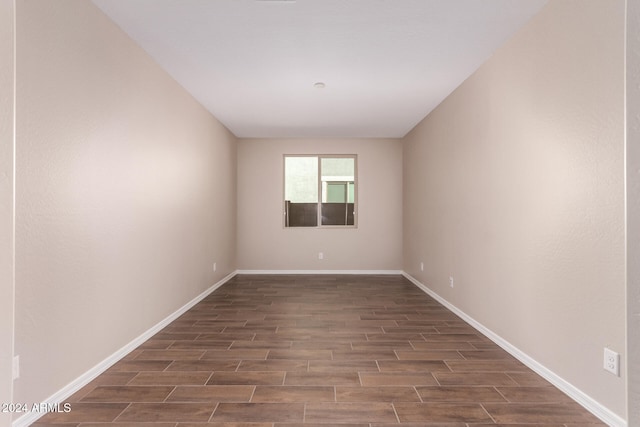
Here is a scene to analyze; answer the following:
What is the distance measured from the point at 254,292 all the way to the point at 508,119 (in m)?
3.83

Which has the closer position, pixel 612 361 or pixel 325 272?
pixel 612 361

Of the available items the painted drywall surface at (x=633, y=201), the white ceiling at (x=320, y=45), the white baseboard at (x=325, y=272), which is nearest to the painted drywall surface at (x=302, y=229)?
the white baseboard at (x=325, y=272)

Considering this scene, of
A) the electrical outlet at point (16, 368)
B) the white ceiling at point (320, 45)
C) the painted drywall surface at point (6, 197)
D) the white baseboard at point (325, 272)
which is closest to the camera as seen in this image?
the painted drywall surface at point (6, 197)

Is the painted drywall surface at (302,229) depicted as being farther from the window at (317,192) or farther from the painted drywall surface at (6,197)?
the painted drywall surface at (6,197)

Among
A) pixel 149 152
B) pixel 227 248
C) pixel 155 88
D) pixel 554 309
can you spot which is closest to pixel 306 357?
pixel 554 309

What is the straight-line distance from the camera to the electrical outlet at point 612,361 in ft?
5.95

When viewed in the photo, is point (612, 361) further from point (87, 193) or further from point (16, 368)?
point (87, 193)

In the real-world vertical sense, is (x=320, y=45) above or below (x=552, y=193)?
above

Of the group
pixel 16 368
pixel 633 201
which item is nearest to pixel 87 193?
pixel 16 368

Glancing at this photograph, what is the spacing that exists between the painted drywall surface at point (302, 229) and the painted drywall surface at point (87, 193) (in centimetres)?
290

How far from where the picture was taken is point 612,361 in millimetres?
1843

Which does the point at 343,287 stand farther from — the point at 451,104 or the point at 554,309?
the point at 554,309

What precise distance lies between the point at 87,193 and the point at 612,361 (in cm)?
314

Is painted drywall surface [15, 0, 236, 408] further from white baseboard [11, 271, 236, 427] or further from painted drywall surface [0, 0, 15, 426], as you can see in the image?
painted drywall surface [0, 0, 15, 426]
